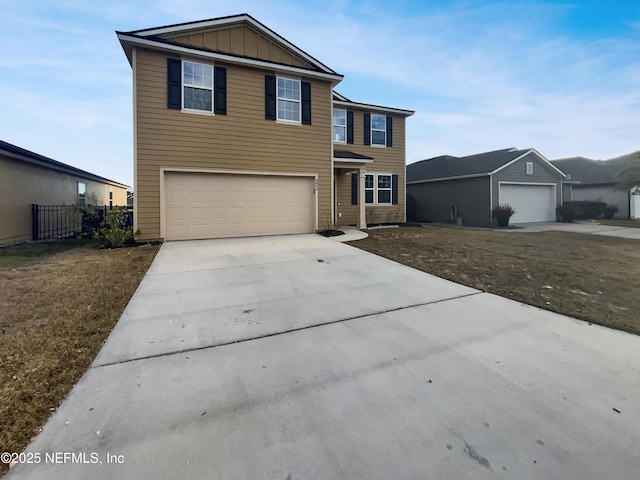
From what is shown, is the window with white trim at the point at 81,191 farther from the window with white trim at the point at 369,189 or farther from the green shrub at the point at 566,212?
the green shrub at the point at 566,212

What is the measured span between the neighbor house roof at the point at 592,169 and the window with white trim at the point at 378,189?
17.9m

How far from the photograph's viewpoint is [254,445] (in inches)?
78.7

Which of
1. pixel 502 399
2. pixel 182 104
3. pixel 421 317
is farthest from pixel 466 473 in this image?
pixel 182 104

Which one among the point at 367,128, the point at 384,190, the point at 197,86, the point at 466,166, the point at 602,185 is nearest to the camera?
the point at 197,86

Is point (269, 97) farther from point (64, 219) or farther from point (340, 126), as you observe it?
point (64, 219)

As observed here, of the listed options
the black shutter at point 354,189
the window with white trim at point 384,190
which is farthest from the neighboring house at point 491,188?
the black shutter at point 354,189

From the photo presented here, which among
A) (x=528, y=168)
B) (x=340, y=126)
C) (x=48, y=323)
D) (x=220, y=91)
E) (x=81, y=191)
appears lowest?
(x=48, y=323)

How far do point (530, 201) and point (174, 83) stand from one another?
66.9 feet

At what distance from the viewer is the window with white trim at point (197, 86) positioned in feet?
32.6

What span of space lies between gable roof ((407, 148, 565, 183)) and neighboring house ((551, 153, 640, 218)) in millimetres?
7220

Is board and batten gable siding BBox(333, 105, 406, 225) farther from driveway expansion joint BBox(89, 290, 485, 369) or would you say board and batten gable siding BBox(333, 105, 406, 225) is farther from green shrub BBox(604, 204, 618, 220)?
green shrub BBox(604, 204, 618, 220)

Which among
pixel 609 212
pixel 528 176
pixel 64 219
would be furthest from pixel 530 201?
pixel 64 219

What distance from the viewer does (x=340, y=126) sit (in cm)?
1539

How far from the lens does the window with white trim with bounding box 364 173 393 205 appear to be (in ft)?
53.0
